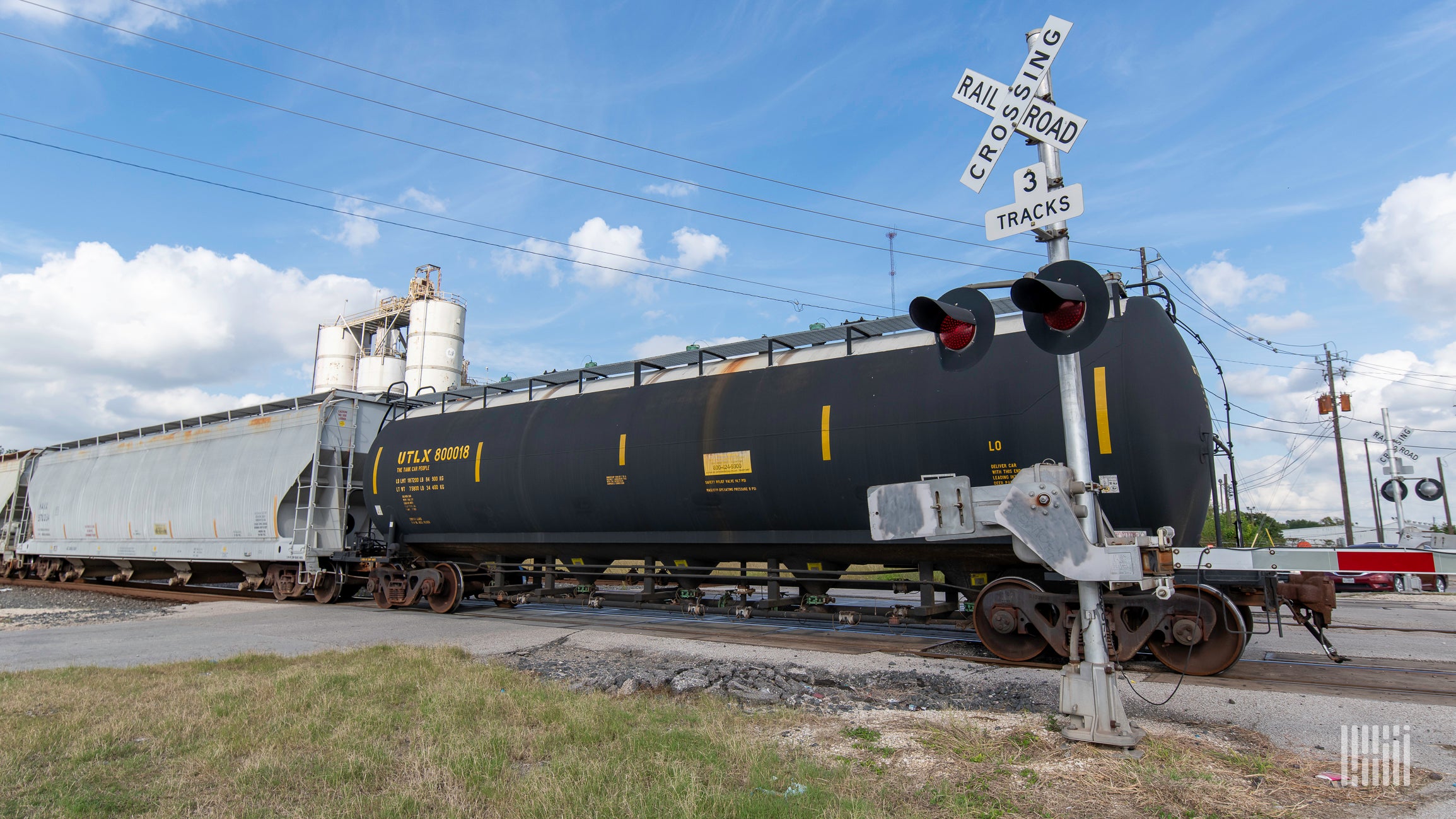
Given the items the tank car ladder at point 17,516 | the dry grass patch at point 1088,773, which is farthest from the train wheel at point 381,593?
the tank car ladder at point 17,516

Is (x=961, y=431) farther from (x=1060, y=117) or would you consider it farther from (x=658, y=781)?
(x=658, y=781)

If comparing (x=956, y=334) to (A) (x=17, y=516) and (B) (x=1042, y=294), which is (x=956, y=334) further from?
(A) (x=17, y=516)

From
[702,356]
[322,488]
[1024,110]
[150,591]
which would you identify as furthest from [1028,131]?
A: [150,591]

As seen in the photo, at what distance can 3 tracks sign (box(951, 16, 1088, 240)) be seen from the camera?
15.6ft

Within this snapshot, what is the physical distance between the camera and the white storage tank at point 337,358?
57.9 m

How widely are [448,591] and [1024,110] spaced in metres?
12.2

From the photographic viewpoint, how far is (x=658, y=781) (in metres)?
3.82

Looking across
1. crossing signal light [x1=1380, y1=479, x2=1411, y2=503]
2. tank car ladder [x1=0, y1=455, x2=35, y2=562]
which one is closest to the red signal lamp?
crossing signal light [x1=1380, y1=479, x2=1411, y2=503]

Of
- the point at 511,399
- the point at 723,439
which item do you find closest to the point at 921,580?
the point at 723,439

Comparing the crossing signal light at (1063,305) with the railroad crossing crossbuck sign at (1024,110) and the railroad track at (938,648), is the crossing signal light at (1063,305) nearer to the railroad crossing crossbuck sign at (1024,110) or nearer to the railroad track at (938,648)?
the railroad crossing crossbuck sign at (1024,110)

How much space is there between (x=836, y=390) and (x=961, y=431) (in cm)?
163

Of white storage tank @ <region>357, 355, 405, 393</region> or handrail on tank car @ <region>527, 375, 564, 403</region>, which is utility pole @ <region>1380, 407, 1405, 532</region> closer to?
handrail on tank car @ <region>527, 375, 564, 403</region>

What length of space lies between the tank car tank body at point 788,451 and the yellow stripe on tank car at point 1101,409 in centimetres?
2

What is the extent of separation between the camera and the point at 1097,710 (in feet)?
14.4
